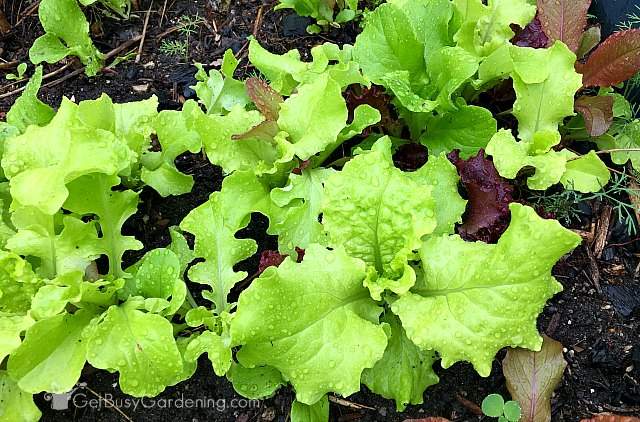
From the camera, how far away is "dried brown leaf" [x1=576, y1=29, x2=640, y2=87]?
1.96 m

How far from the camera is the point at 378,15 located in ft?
6.44

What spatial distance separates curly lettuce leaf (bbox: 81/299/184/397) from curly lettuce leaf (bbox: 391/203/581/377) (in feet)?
1.91

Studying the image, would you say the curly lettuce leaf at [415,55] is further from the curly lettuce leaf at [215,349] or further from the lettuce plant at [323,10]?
the curly lettuce leaf at [215,349]

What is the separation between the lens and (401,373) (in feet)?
5.74

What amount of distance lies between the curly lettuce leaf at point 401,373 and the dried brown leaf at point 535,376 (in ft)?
0.71

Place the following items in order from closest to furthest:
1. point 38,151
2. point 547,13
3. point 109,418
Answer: point 38,151 → point 109,418 → point 547,13

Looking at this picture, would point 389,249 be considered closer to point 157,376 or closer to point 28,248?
point 157,376

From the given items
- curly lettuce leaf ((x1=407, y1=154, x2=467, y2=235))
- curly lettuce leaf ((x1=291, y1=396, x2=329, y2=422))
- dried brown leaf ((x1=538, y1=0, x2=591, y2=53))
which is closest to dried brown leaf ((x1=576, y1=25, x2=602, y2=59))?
dried brown leaf ((x1=538, y1=0, x2=591, y2=53))

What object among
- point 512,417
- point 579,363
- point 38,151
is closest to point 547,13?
point 579,363

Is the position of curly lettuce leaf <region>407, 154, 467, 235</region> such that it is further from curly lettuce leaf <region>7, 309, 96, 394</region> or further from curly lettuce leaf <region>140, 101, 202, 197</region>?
curly lettuce leaf <region>7, 309, 96, 394</region>

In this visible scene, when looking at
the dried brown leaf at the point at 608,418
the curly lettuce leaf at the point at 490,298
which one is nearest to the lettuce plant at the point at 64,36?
the curly lettuce leaf at the point at 490,298

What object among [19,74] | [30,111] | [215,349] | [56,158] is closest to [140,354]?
[215,349]

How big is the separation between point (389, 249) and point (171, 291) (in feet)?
1.95

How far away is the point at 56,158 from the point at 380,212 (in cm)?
85
